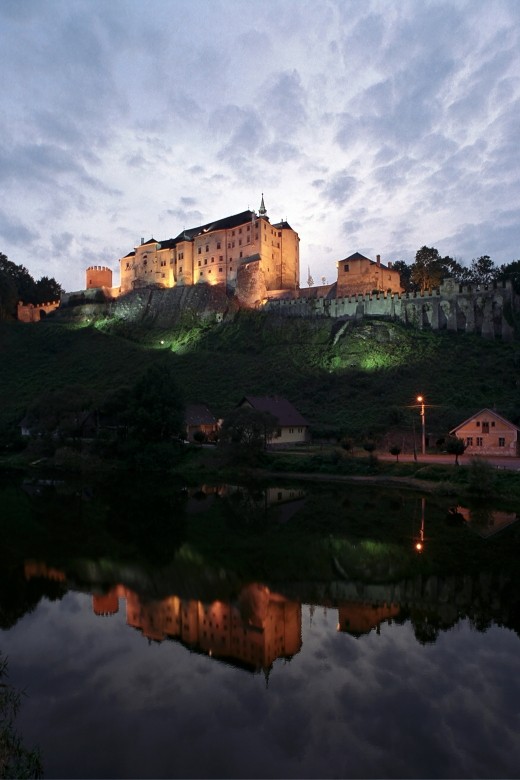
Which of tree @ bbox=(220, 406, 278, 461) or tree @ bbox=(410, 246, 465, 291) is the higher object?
tree @ bbox=(410, 246, 465, 291)

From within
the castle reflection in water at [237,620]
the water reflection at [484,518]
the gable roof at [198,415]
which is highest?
the gable roof at [198,415]

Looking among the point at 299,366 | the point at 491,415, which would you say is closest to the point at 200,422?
the point at 299,366

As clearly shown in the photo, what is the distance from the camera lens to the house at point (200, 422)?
166ft

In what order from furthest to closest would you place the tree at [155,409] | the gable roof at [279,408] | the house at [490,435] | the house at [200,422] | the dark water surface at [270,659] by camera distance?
the house at [200,422], the gable roof at [279,408], the tree at [155,409], the house at [490,435], the dark water surface at [270,659]

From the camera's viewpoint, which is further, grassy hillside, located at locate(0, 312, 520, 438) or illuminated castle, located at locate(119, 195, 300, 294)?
illuminated castle, located at locate(119, 195, 300, 294)

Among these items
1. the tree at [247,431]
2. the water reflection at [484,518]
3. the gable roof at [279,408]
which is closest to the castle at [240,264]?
the gable roof at [279,408]

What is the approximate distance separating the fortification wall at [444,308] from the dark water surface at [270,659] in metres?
44.8

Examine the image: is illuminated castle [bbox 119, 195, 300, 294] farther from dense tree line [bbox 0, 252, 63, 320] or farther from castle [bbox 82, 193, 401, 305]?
dense tree line [bbox 0, 252, 63, 320]

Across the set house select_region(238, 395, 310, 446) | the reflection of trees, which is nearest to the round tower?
house select_region(238, 395, 310, 446)

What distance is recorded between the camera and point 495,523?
2573 cm

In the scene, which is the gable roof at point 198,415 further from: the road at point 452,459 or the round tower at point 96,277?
the round tower at point 96,277

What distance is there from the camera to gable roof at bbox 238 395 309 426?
48.3m

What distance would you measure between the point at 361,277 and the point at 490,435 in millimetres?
37501

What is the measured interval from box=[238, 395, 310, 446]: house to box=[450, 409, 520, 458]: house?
14288mm
